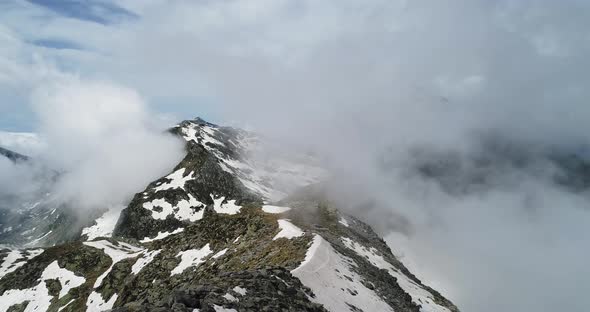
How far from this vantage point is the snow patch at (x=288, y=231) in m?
53.4

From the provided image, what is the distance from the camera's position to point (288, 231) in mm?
55281

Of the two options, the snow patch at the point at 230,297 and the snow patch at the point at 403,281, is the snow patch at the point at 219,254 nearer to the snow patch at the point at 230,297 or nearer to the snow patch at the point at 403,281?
the snow patch at the point at 403,281

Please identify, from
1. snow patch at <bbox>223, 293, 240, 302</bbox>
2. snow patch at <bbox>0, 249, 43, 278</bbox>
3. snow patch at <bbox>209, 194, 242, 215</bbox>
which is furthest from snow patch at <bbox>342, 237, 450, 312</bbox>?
snow patch at <bbox>209, 194, 242, 215</bbox>

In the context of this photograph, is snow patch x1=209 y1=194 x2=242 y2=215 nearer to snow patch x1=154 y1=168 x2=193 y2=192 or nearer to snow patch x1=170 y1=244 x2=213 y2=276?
snow patch x1=154 y1=168 x2=193 y2=192

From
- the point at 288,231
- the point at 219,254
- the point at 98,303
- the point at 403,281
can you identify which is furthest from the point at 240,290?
the point at 98,303

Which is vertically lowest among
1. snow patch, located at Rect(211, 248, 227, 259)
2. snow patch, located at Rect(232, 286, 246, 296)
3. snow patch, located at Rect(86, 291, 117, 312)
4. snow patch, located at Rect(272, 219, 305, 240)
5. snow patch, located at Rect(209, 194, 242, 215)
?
snow patch, located at Rect(86, 291, 117, 312)

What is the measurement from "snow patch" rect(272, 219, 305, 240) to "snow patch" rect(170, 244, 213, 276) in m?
9.99

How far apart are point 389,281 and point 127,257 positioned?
44.5 m

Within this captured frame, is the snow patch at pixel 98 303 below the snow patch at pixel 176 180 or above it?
below

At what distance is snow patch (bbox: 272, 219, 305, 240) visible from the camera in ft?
175

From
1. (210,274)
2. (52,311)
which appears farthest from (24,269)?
(210,274)

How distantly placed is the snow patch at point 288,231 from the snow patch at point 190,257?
999cm

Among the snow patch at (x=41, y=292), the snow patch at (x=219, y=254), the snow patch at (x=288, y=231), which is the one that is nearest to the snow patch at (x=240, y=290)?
the snow patch at (x=288, y=231)

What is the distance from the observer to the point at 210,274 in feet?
162
